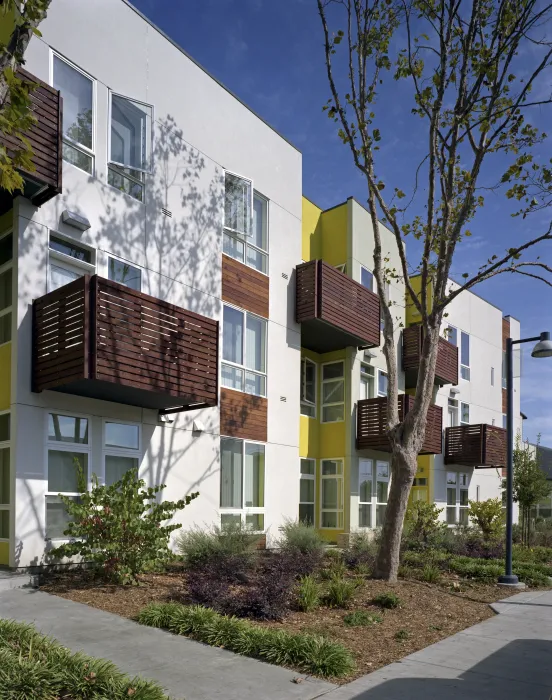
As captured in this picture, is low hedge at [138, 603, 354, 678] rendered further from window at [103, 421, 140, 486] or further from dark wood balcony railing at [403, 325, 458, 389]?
dark wood balcony railing at [403, 325, 458, 389]

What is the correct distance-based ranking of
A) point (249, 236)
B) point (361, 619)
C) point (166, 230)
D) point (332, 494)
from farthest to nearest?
point (332, 494) < point (249, 236) < point (166, 230) < point (361, 619)

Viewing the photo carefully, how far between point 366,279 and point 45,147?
40.7ft

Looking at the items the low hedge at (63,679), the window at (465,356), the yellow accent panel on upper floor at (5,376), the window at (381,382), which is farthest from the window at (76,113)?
the window at (465,356)

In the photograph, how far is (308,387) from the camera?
20.4 metres

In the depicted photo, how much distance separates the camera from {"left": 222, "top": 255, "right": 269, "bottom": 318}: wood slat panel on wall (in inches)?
616

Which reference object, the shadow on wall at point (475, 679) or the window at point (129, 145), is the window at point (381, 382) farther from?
the shadow on wall at point (475, 679)

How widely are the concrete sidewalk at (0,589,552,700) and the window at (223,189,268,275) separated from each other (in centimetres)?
919

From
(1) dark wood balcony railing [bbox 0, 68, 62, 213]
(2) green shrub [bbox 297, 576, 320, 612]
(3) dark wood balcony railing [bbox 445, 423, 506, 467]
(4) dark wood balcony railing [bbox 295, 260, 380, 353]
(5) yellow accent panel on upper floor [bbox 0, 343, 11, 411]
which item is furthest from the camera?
(3) dark wood balcony railing [bbox 445, 423, 506, 467]

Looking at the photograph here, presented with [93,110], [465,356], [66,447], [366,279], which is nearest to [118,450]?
[66,447]

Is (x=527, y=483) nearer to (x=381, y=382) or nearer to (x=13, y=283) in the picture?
(x=381, y=382)

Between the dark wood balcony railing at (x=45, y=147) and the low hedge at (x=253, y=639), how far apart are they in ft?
21.8

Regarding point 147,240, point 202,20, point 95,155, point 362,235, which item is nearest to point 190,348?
point 147,240

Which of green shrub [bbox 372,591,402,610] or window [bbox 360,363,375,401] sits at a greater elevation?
window [bbox 360,363,375,401]

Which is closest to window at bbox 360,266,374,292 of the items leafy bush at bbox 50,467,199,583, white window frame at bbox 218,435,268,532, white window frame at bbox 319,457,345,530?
white window frame at bbox 319,457,345,530
